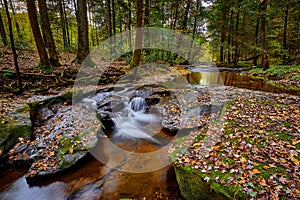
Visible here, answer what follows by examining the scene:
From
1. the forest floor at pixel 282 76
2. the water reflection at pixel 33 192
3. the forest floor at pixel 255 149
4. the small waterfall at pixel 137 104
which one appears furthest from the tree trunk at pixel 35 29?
the forest floor at pixel 282 76

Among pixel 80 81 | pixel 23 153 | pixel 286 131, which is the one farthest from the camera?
pixel 80 81

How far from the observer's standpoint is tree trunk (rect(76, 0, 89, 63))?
1158cm

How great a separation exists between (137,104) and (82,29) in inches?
295

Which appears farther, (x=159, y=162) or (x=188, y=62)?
(x=188, y=62)

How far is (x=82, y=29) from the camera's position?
1192 cm

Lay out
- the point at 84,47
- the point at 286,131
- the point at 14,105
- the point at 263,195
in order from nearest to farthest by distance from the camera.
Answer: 1. the point at 263,195
2. the point at 286,131
3. the point at 14,105
4. the point at 84,47

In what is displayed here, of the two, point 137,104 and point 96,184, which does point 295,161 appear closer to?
point 96,184

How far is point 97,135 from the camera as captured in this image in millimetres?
6117

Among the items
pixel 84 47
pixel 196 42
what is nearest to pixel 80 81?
pixel 84 47

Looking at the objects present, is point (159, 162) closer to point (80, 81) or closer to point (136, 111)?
point (136, 111)

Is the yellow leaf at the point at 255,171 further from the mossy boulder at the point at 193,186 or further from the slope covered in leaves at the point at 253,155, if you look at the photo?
the mossy boulder at the point at 193,186

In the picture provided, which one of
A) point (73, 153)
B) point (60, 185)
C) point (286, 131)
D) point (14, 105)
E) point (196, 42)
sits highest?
point (196, 42)

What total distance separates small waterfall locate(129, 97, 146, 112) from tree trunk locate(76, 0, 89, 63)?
6067mm

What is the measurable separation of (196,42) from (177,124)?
20237 mm
